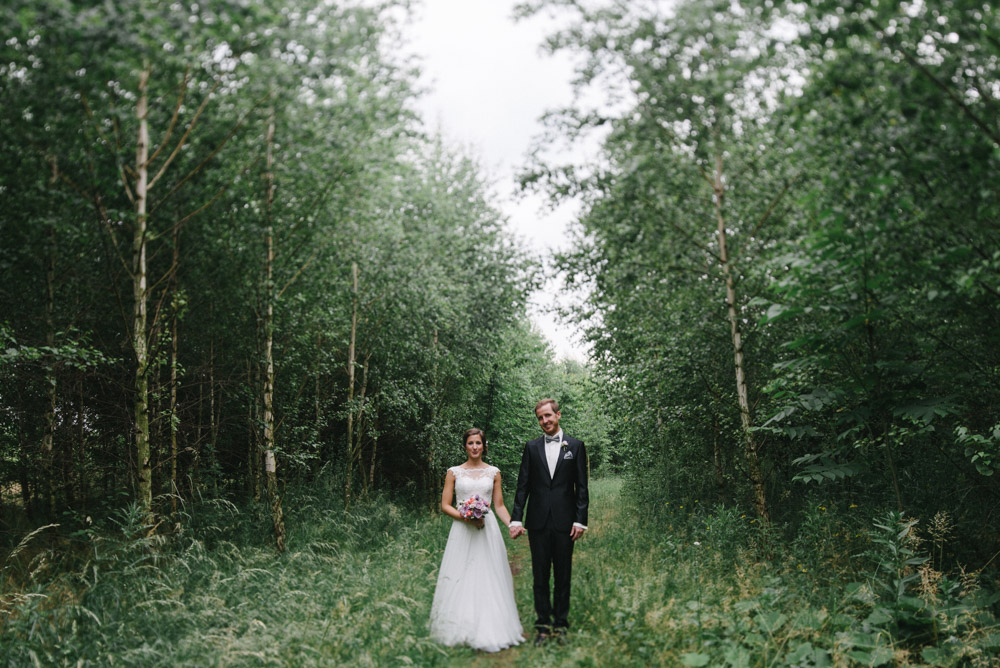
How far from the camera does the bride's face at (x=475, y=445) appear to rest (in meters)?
6.61

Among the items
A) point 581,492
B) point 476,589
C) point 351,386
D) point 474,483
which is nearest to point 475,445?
point 474,483

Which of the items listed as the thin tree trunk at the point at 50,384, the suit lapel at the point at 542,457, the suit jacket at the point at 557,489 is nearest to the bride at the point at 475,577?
the suit jacket at the point at 557,489

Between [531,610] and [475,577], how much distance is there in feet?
4.56

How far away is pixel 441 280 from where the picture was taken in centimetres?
1358

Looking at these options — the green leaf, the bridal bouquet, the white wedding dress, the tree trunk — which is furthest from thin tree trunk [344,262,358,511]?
the green leaf

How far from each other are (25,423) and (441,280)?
7474 millimetres

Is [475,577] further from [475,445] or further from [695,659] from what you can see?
[695,659]

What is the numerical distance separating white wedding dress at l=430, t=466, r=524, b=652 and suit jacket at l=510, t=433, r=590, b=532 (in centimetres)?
47

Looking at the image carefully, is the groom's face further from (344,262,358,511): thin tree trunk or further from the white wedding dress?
(344,262,358,511): thin tree trunk

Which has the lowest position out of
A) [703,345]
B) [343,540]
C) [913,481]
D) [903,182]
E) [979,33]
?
[343,540]

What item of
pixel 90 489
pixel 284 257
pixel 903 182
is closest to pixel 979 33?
pixel 903 182

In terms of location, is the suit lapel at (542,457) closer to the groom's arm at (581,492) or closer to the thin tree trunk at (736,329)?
the groom's arm at (581,492)

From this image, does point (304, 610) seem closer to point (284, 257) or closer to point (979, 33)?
point (284, 257)

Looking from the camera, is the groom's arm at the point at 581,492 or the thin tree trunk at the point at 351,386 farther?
the thin tree trunk at the point at 351,386
